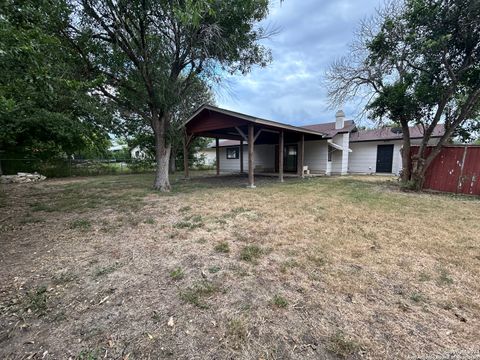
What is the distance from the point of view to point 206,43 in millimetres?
6852

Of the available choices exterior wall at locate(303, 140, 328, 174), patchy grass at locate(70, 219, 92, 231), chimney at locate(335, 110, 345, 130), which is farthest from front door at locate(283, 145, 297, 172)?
patchy grass at locate(70, 219, 92, 231)

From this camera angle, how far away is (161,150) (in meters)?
8.50

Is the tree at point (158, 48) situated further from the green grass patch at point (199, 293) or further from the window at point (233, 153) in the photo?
the window at point (233, 153)

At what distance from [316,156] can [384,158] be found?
4826 mm

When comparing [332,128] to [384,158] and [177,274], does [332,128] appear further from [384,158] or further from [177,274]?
[177,274]

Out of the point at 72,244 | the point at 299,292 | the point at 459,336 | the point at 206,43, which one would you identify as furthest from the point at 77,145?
the point at 459,336

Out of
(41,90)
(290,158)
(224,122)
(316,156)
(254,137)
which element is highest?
(224,122)

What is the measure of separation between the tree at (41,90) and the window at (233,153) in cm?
1038

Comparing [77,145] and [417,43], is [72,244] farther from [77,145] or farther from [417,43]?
[77,145]

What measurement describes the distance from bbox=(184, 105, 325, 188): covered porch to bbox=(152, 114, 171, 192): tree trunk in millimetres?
2225

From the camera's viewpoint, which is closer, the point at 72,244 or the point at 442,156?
the point at 72,244

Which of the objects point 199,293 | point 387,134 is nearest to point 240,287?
point 199,293

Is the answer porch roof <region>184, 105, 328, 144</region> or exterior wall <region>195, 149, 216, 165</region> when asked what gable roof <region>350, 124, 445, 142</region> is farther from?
exterior wall <region>195, 149, 216, 165</region>

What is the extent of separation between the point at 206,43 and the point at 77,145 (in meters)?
10.8
